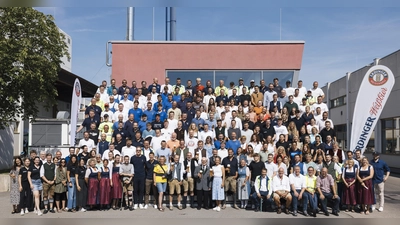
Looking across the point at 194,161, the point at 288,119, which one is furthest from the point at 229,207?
the point at 288,119

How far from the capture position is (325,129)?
1105 centimetres

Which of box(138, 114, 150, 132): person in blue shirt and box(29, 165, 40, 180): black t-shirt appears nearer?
box(29, 165, 40, 180): black t-shirt

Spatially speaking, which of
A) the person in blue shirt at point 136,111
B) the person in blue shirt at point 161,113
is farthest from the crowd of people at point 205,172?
the person in blue shirt at point 136,111

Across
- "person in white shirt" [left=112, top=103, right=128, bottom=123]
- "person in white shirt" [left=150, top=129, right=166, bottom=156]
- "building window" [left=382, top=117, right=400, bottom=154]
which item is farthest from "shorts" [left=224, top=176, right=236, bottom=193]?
"building window" [left=382, top=117, right=400, bottom=154]

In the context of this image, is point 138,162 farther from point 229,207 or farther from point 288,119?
point 288,119

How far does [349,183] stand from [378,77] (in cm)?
301

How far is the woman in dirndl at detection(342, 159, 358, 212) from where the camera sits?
9.74 metres

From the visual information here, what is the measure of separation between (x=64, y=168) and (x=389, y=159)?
2135 cm

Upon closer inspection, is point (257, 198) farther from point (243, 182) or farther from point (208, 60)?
point (208, 60)

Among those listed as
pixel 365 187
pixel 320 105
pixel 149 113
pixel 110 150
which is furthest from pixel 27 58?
pixel 365 187

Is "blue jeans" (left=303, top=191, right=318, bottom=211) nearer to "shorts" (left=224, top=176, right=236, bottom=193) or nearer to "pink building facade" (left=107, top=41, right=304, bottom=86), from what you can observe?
"shorts" (left=224, top=176, right=236, bottom=193)

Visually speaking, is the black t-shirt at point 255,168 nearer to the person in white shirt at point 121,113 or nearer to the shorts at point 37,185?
the person in white shirt at point 121,113

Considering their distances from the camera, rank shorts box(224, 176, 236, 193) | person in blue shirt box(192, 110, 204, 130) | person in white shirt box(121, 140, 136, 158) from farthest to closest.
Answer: person in blue shirt box(192, 110, 204, 130)
person in white shirt box(121, 140, 136, 158)
shorts box(224, 176, 236, 193)

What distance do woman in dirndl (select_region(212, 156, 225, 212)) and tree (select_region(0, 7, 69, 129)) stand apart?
8.67 metres
